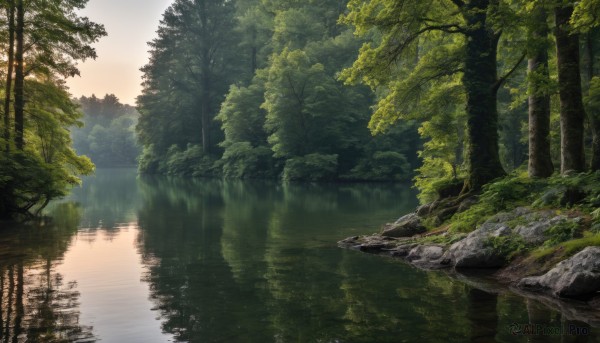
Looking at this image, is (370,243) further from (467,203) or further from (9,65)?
(9,65)

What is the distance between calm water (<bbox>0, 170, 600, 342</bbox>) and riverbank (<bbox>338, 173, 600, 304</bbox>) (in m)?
0.82

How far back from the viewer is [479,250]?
39.2 feet

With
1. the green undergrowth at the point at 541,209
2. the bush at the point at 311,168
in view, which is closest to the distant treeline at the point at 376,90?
the bush at the point at 311,168

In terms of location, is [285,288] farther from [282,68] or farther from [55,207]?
[282,68]

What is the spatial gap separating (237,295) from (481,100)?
11545 millimetres

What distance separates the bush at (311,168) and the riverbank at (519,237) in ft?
120

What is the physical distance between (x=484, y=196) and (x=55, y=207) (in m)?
25.0

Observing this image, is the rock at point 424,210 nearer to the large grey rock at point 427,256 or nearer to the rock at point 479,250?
the large grey rock at point 427,256

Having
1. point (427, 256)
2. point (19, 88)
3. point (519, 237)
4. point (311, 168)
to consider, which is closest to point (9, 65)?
point (19, 88)

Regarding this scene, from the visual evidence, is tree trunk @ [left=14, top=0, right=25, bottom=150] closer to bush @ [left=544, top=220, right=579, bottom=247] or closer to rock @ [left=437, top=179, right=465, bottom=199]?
rock @ [left=437, top=179, right=465, bottom=199]

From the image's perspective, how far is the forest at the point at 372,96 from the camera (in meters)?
15.1

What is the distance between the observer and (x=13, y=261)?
43.3ft

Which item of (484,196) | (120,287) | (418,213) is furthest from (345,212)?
(120,287)

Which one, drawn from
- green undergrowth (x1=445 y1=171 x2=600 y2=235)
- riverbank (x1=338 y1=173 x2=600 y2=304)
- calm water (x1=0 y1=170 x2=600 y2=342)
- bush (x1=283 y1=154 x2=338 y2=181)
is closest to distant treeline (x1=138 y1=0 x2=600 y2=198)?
bush (x1=283 y1=154 x2=338 y2=181)
